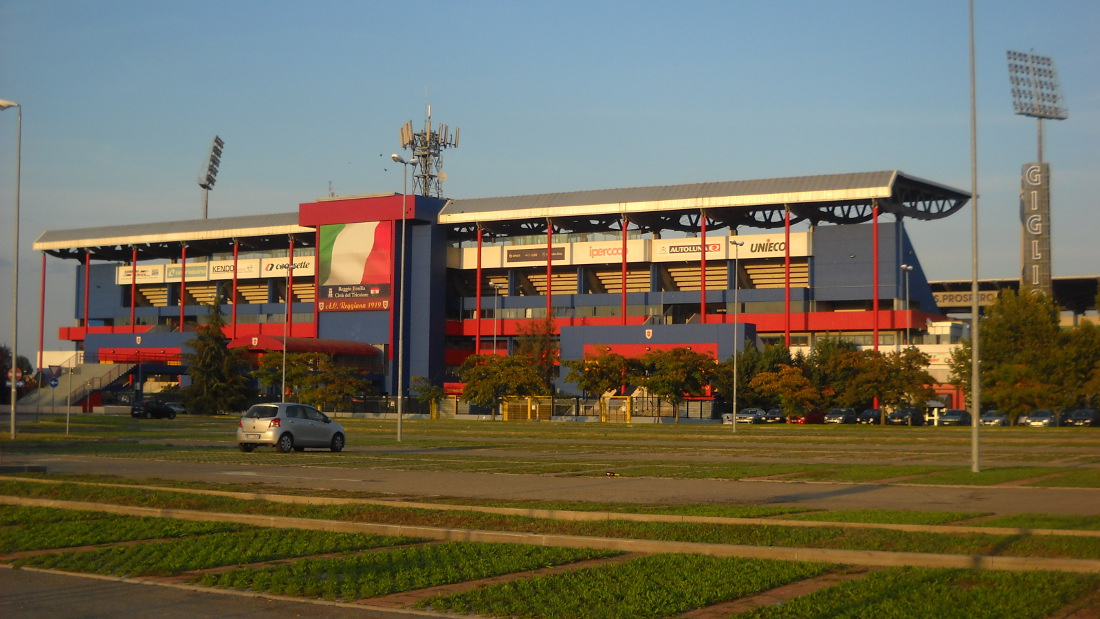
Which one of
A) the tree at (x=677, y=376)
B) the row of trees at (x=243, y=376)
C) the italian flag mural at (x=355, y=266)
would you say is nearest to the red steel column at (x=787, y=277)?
the tree at (x=677, y=376)

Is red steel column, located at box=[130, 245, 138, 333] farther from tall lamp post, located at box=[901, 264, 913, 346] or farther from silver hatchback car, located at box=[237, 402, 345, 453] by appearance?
silver hatchback car, located at box=[237, 402, 345, 453]

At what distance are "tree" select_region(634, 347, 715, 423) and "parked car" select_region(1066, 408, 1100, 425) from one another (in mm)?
22546

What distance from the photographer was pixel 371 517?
1473cm

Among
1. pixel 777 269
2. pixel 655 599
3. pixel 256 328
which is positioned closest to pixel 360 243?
pixel 256 328

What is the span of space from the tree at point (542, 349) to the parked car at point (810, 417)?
59.1ft

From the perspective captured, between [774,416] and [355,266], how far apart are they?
4172cm

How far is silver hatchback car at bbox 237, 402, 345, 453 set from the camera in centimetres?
3225

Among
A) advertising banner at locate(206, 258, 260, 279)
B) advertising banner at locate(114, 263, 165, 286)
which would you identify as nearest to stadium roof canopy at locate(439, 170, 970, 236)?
advertising banner at locate(206, 258, 260, 279)

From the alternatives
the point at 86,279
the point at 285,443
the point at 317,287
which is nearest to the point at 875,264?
the point at 317,287

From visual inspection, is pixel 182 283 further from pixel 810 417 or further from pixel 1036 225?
pixel 1036 225

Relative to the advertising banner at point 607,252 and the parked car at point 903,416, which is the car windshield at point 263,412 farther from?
the advertising banner at point 607,252

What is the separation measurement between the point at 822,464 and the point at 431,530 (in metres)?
A: 15.7

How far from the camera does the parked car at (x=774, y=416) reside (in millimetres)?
71188

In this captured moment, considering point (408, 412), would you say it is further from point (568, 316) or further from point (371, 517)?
point (371, 517)
